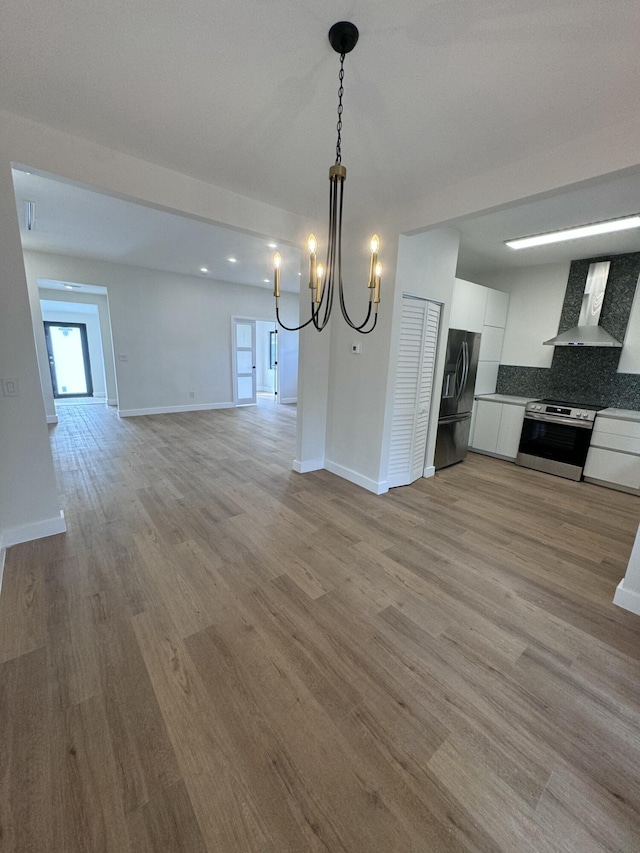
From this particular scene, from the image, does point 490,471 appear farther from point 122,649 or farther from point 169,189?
point 169,189

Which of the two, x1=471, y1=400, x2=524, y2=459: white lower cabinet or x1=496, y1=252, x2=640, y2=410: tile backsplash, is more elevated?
x1=496, y1=252, x2=640, y2=410: tile backsplash

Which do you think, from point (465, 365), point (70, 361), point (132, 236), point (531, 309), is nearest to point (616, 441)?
point (465, 365)

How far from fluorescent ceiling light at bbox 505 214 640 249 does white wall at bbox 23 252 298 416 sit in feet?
18.5

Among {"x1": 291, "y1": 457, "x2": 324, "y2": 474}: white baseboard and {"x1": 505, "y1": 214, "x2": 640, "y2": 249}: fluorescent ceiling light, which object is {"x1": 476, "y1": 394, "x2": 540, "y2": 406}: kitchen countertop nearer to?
{"x1": 505, "y1": 214, "x2": 640, "y2": 249}: fluorescent ceiling light

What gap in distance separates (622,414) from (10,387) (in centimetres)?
581

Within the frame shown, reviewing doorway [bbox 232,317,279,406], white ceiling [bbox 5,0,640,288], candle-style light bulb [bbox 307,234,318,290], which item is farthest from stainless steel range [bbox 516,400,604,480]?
doorway [bbox 232,317,279,406]

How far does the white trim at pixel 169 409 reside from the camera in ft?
21.6

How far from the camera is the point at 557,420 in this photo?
161 inches

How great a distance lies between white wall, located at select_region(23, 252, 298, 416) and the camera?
6.04 metres

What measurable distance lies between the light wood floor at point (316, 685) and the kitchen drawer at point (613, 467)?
1.01 m

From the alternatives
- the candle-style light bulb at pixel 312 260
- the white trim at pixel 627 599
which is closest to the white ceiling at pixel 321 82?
the candle-style light bulb at pixel 312 260

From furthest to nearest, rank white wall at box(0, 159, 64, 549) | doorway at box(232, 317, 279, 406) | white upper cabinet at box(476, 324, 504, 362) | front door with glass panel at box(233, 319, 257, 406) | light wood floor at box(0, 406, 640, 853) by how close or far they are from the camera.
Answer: front door with glass panel at box(233, 319, 257, 406)
doorway at box(232, 317, 279, 406)
white upper cabinet at box(476, 324, 504, 362)
white wall at box(0, 159, 64, 549)
light wood floor at box(0, 406, 640, 853)

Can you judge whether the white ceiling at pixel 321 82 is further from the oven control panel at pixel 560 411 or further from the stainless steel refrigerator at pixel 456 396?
the oven control panel at pixel 560 411

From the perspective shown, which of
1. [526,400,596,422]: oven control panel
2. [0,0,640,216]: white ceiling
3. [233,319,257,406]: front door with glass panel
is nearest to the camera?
[0,0,640,216]: white ceiling
